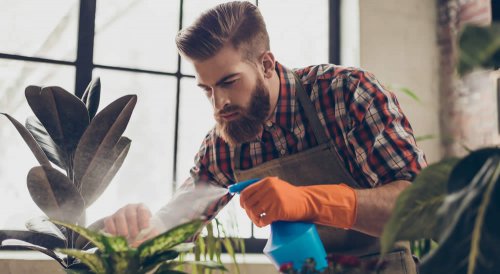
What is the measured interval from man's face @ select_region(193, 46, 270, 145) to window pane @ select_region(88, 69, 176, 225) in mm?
741

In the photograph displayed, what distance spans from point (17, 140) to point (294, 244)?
1548mm

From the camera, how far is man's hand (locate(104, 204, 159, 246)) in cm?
133

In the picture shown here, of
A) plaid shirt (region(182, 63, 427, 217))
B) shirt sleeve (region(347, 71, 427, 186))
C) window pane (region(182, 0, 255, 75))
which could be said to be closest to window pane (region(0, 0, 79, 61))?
window pane (region(182, 0, 255, 75))

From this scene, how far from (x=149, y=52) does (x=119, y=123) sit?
1.14 metres

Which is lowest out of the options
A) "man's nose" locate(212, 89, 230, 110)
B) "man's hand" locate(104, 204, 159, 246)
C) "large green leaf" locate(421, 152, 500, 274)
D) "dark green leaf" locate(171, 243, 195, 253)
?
A: "man's hand" locate(104, 204, 159, 246)

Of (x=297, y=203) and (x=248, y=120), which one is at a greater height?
(x=248, y=120)

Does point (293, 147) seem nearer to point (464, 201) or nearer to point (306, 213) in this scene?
point (306, 213)

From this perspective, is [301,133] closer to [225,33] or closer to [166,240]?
[225,33]

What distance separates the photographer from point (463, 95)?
2682mm

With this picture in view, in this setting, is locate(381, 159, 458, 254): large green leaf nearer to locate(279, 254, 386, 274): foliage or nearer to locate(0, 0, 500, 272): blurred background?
locate(279, 254, 386, 274): foliage

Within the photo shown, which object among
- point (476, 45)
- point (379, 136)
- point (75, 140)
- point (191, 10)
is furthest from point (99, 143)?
point (191, 10)

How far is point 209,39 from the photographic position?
63.7 inches

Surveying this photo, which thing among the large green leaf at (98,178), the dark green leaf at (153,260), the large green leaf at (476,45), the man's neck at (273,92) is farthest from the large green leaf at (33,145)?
the large green leaf at (476,45)

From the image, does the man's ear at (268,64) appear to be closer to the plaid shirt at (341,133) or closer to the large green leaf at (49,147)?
the plaid shirt at (341,133)
